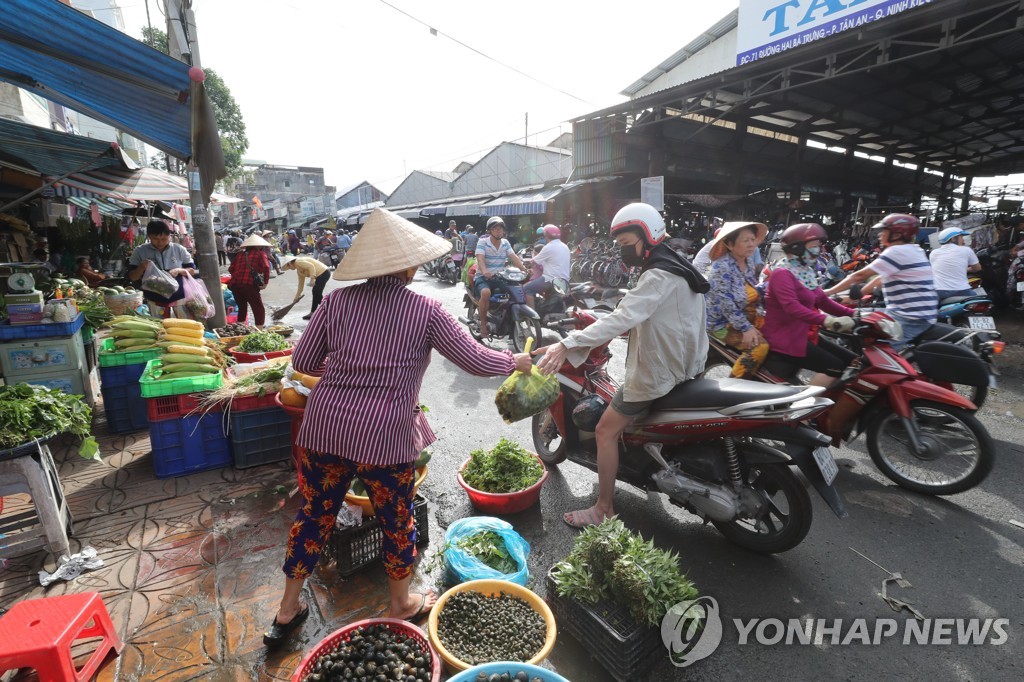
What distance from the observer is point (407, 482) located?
7.62 ft

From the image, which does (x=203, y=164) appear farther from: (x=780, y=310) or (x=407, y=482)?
(x=780, y=310)

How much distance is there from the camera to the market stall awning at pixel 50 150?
20.4 ft

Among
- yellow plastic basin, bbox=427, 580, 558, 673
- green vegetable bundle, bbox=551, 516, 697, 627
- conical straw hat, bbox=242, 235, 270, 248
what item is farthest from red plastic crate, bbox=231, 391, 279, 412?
conical straw hat, bbox=242, 235, 270, 248

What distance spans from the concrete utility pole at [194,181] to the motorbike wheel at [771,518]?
20.6ft

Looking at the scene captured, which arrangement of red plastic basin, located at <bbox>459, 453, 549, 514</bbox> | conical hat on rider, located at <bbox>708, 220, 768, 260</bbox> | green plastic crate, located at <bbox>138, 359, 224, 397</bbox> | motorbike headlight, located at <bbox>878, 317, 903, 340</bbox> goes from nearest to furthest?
red plastic basin, located at <bbox>459, 453, 549, 514</bbox> → green plastic crate, located at <bbox>138, 359, 224, 397</bbox> → motorbike headlight, located at <bbox>878, 317, 903, 340</bbox> → conical hat on rider, located at <bbox>708, 220, 768, 260</bbox>

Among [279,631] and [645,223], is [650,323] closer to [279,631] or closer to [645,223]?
[645,223]

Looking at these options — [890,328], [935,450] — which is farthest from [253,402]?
[935,450]

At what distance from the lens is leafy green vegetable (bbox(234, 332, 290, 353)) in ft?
17.3

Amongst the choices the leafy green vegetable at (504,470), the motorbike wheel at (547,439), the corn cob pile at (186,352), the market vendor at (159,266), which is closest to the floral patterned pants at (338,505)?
the leafy green vegetable at (504,470)

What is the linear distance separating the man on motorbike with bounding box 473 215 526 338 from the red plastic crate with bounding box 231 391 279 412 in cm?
420

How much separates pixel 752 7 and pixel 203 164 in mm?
12324

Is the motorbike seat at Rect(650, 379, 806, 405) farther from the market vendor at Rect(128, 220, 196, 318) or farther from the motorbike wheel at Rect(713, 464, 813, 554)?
the market vendor at Rect(128, 220, 196, 318)

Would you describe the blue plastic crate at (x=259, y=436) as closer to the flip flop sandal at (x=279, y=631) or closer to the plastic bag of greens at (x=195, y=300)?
the flip flop sandal at (x=279, y=631)

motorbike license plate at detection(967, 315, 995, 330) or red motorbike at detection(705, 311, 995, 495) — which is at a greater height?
motorbike license plate at detection(967, 315, 995, 330)
